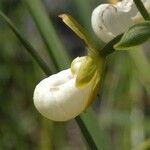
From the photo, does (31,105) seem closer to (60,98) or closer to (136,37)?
(60,98)

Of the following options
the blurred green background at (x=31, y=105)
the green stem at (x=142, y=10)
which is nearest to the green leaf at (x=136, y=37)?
the green stem at (x=142, y=10)

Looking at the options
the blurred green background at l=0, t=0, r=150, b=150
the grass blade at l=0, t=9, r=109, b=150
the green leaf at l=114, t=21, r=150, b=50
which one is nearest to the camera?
the green leaf at l=114, t=21, r=150, b=50

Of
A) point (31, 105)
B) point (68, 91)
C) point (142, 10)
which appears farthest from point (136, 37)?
point (31, 105)

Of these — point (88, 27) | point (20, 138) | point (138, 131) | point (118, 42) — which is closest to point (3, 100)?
point (20, 138)

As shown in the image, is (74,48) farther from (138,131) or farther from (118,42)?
(118,42)

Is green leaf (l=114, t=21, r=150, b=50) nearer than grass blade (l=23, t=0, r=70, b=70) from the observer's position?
Yes

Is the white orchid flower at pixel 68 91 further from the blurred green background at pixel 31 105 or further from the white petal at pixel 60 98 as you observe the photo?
the blurred green background at pixel 31 105

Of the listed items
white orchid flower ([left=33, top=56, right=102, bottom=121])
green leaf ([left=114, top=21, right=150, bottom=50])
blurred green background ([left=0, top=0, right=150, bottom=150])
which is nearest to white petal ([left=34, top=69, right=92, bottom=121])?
white orchid flower ([left=33, top=56, right=102, bottom=121])

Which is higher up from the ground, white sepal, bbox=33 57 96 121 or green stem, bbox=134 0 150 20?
green stem, bbox=134 0 150 20

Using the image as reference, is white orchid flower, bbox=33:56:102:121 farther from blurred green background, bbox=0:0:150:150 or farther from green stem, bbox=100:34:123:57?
blurred green background, bbox=0:0:150:150
